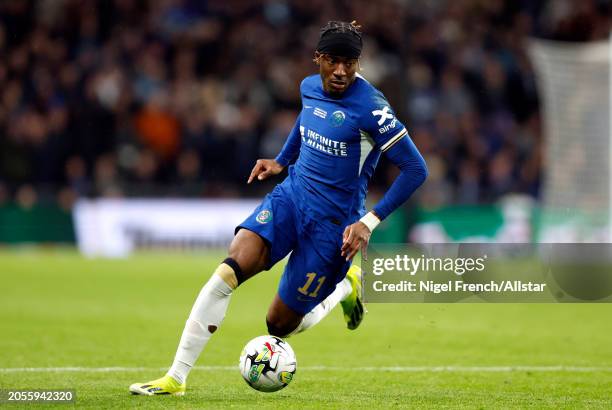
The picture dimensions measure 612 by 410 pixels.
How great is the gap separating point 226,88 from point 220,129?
2.02 m

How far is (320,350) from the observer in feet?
33.3

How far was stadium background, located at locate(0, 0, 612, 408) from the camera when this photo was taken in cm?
1385

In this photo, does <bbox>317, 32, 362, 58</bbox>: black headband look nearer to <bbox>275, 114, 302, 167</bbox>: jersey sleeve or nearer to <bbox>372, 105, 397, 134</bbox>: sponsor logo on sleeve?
<bbox>372, 105, 397, 134</bbox>: sponsor logo on sleeve

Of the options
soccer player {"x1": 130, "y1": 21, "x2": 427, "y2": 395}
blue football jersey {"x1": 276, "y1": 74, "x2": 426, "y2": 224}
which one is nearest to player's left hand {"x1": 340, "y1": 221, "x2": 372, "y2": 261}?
soccer player {"x1": 130, "y1": 21, "x2": 427, "y2": 395}

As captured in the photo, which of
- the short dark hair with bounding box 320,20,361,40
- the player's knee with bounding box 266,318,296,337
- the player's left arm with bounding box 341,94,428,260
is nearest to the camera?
the player's left arm with bounding box 341,94,428,260

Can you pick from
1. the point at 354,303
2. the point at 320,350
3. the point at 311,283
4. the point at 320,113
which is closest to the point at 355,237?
the point at 311,283

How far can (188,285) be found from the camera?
53.1 feet

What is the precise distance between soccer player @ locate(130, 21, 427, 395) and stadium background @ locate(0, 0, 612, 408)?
3.81 meters

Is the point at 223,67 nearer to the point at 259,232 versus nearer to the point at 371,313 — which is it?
the point at 371,313

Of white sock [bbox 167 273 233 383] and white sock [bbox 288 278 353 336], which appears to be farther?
white sock [bbox 288 278 353 336]

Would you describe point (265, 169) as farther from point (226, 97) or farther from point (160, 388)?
point (226, 97)

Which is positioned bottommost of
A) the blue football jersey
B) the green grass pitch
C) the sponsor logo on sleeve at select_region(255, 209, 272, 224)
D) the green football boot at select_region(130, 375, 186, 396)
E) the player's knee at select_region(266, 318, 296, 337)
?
the green grass pitch

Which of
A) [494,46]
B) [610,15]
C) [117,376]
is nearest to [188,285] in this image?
[117,376]

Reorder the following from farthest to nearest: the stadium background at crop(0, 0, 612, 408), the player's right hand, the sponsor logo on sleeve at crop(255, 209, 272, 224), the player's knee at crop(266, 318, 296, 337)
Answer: the stadium background at crop(0, 0, 612, 408) → the player's right hand → the player's knee at crop(266, 318, 296, 337) → the sponsor logo on sleeve at crop(255, 209, 272, 224)
